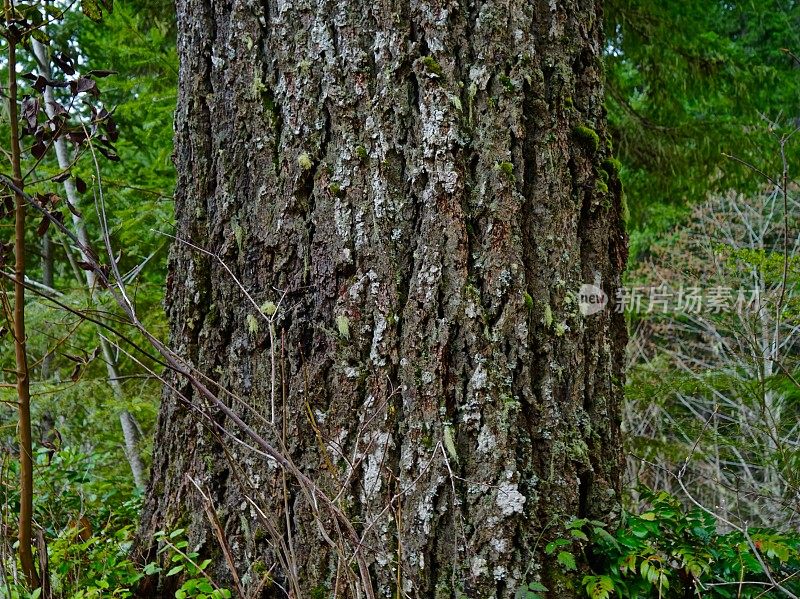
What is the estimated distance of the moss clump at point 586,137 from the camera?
2113 mm

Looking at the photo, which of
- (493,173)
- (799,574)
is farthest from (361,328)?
(799,574)

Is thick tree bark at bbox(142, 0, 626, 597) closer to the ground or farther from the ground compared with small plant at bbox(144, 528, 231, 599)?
farther from the ground

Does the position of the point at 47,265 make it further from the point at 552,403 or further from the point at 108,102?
the point at 552,403

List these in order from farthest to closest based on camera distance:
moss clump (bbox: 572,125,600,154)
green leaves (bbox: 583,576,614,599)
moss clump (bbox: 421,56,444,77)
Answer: moss clump (bbox: 572,125,600,154), moss clump (bbox: 421,56,444,77), green leaves (bbox: 583,576,614,599)

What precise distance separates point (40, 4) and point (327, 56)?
99cm

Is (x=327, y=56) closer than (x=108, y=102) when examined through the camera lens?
Yes

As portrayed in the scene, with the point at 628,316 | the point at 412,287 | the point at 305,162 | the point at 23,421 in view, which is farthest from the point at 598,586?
the point at 628,316

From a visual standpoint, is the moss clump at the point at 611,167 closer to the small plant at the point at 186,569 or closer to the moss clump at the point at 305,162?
the moss clump at the point at 305,162

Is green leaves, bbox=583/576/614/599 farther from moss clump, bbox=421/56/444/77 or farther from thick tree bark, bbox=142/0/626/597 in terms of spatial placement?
moss clump, bbox=421/56/444/77

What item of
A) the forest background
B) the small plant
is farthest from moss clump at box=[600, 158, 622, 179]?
the small plant

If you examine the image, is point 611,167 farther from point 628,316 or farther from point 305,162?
point 628,316

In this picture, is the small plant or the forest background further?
the forest background

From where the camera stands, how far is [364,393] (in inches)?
75.5

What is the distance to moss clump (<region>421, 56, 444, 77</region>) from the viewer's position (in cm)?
193
